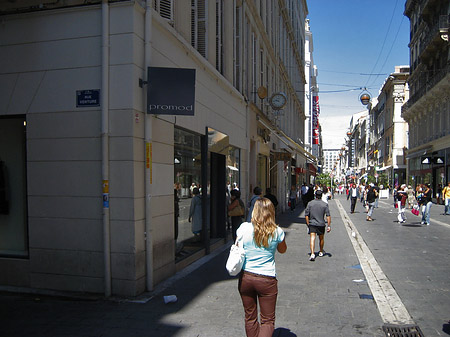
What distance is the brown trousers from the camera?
402 centimetres

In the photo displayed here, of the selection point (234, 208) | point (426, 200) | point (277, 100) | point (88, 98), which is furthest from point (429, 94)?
point (88, 98)

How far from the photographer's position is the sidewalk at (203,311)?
5.05m

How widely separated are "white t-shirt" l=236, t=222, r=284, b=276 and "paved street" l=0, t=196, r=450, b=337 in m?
1.30

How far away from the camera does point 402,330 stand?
198 inches

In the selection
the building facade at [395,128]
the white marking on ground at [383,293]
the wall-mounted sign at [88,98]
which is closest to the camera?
the white marking on ground at [383,293]

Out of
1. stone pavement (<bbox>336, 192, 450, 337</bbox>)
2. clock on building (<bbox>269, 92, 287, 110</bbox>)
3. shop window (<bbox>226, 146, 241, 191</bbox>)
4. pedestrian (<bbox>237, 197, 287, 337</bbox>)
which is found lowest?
stone pavement (<bbox>336, 192, 450, 337</bbox>)

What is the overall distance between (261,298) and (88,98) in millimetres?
4097

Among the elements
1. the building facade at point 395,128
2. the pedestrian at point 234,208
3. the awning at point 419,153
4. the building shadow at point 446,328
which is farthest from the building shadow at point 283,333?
the building facade at point 395,128

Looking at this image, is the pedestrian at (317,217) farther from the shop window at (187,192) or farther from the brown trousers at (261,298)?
the brown trousers at (261,298)

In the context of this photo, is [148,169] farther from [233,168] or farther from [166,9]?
[233,168]

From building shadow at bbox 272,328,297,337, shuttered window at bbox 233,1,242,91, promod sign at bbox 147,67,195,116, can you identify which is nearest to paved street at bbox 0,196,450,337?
building shadow at bbox 272,328,297,337

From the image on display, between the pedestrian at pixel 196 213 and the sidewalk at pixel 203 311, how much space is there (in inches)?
73.7

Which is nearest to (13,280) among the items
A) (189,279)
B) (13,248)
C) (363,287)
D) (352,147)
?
(13,248)

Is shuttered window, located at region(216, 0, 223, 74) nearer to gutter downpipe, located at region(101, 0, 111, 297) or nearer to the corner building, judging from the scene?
the corner building
